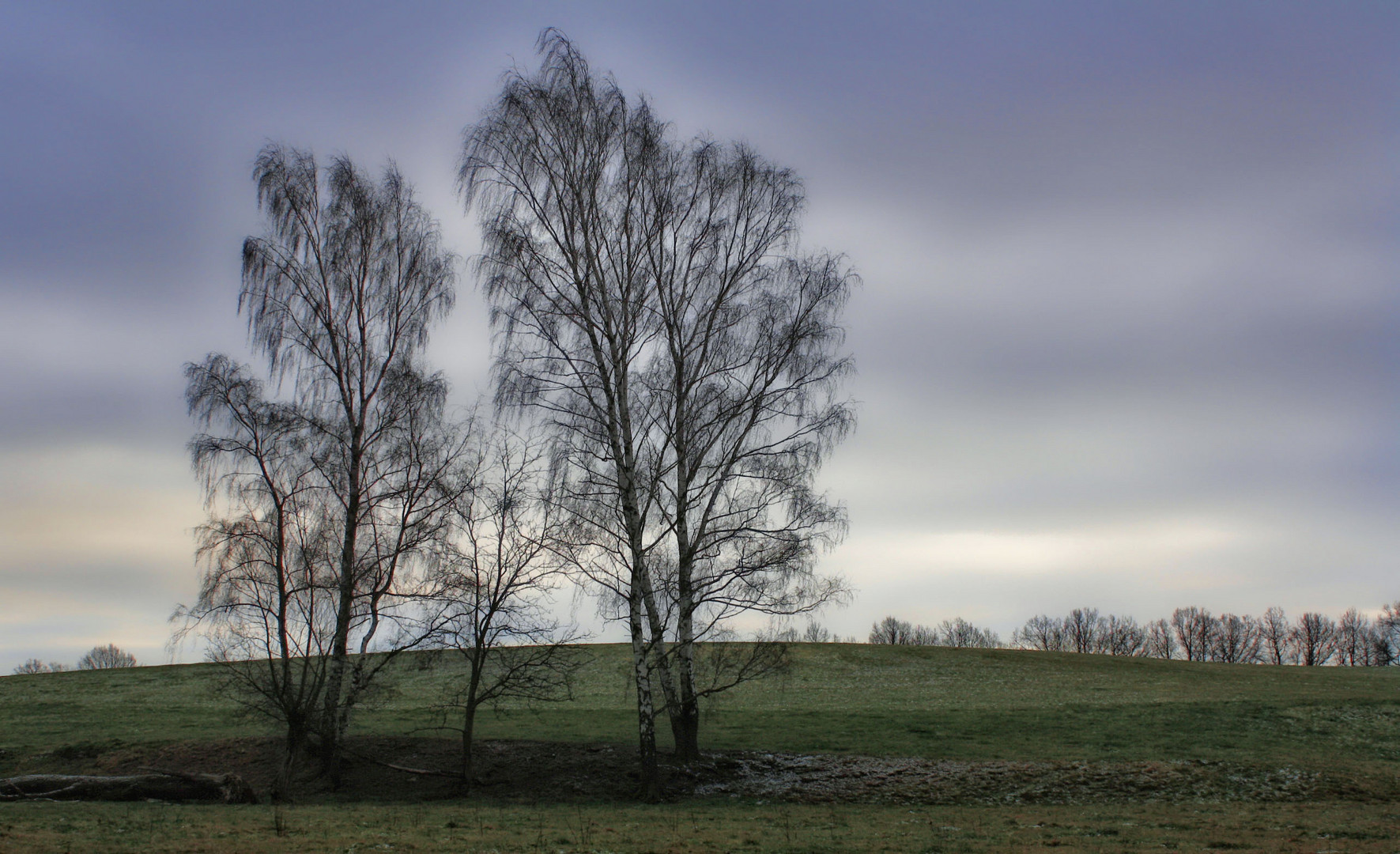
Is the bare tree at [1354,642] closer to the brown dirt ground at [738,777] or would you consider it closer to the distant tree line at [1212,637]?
the distant tree line at [1212,637]

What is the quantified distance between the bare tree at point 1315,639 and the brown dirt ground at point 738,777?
367ft

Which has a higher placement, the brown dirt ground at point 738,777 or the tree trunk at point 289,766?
the tree trunk at point 289,766

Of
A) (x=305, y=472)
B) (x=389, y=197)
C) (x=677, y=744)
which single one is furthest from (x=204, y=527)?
(x=677, y=744)

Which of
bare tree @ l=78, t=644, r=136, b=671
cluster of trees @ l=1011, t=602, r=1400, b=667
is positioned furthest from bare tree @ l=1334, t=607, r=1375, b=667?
bare tree @ l=78, t=644, r=136, b=671

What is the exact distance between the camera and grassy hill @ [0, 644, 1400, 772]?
27016mm

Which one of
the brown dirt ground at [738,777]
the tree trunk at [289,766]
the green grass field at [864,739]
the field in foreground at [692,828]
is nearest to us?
the field in foreground at [692,828]

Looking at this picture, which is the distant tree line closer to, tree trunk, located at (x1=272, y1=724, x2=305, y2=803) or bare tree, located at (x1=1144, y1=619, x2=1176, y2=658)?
bare tree, located at (x1=1144, y1=619, x2=1176, y2=658)

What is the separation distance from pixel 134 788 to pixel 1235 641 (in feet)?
429

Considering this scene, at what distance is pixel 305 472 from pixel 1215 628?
128474 millimetres

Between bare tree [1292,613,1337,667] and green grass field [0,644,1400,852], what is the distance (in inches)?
2713

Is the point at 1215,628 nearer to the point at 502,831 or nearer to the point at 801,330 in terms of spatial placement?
the point at 801,330

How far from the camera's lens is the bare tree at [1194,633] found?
117500 millimetres

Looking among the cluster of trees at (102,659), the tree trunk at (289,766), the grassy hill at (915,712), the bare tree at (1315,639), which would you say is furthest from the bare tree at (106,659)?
the bare tree at (1315,639)

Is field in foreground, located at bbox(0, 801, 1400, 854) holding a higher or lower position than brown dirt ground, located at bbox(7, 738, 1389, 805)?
higher
